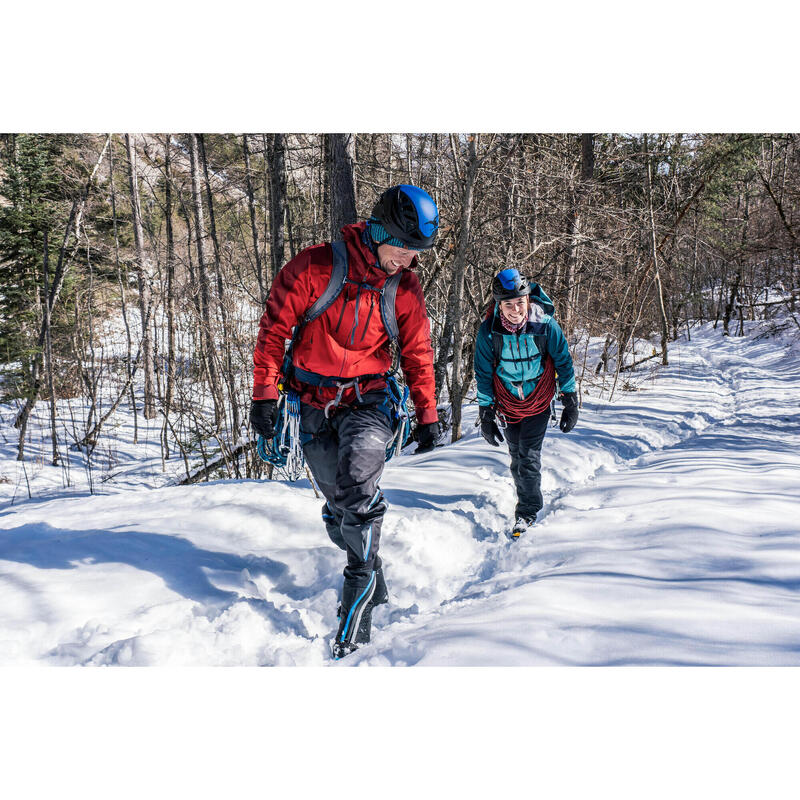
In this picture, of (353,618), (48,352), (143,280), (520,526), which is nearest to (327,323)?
(353,618)

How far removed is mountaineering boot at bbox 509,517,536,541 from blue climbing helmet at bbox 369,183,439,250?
2297 mm

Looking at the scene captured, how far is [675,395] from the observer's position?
408 inches

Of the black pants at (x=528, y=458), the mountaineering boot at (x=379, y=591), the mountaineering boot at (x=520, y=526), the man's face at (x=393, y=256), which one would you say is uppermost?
the man's face at (x=393, y=256)

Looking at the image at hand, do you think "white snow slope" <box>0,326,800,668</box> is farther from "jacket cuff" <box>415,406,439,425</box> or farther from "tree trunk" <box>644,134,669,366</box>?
"tree trunk" <box>644,134,669,366</box>

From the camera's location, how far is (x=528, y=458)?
4.15 m

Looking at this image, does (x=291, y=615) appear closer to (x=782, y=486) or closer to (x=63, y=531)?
(x=63, y=531)

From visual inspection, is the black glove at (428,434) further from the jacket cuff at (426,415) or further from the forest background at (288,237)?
the forest background at (288,237)

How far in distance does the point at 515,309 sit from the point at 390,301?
129 centimetres

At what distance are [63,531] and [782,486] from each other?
536 centimetres

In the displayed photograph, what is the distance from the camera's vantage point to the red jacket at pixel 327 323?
270 cm

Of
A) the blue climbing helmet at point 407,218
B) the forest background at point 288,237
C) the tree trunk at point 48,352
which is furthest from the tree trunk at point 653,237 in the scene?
the tree trunk at point 48,352

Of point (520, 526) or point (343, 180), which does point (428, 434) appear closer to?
point (520, 526)

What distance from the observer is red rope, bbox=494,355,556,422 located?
405cm

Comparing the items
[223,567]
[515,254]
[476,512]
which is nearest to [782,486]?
[476,512]
